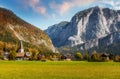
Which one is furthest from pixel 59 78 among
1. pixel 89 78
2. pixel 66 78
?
pixel 89 78

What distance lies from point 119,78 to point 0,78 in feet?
57.0

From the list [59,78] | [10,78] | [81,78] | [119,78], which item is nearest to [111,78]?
[119,78]

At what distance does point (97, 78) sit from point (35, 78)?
29.7ft

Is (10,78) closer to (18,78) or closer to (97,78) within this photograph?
(18,78)

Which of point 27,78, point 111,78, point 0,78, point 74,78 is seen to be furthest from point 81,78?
point 0,78

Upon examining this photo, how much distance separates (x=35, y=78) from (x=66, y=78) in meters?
4.51

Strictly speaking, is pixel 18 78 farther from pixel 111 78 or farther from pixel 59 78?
→ pixel 111 78

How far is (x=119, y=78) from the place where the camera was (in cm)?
4306

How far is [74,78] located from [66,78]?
1.18 meters

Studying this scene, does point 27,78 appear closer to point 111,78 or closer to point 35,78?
point 35,78

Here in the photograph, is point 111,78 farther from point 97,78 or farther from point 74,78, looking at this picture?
point 74,78

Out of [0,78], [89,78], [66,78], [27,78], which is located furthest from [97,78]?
[0,78]

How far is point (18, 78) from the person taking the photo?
138 feet

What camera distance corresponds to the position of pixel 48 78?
4209 cm
